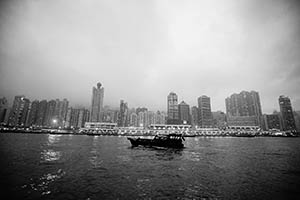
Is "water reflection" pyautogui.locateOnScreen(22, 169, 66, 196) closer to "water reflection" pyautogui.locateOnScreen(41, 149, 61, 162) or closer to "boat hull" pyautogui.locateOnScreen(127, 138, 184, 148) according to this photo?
"water reflection" pyautogui.locateOnScreen(41, 149, 61, 162)

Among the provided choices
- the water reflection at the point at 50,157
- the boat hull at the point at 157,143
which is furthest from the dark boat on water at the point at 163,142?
the water reflection at the point at 50,157

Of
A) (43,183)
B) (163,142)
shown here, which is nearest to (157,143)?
(163,142)

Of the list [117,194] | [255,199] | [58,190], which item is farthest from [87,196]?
[255,199]

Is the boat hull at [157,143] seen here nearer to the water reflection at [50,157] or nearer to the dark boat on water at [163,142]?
the dark boat on water at [163,142]

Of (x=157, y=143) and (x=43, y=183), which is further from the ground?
(x=157, y=143)

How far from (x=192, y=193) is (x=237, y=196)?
14.9 ft

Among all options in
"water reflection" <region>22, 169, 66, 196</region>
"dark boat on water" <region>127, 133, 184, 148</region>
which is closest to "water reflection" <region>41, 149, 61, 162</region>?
"water reflection" <region>22, 169, 66, 196</region>

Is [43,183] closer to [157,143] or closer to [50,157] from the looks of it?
[50,157]

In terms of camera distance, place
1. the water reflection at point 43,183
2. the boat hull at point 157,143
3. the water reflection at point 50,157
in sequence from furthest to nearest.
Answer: the boat hull at point 157,143 < the water reflection at point 50,157 < the water reflection at point 43,183

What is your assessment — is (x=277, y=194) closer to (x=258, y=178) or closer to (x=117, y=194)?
(x=258, y=178)

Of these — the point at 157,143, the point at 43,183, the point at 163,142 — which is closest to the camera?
the point at 43,183

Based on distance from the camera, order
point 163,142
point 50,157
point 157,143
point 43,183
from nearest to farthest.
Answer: point 43,183 < point 50,157 < point 163,142 < point 157,143

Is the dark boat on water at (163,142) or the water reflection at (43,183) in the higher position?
the dark boat on water at (163,142)

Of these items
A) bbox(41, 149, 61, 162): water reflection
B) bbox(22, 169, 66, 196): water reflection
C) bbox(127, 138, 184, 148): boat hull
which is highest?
bbox(127, 138, 184, 148): boat hull
